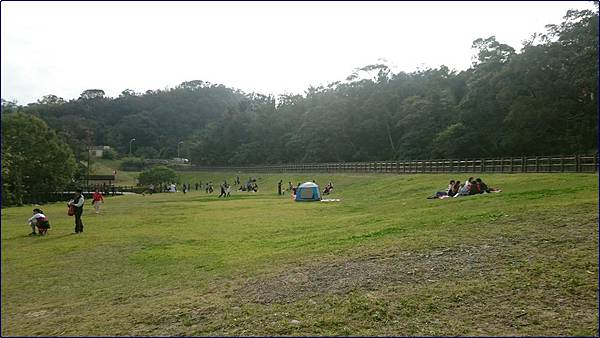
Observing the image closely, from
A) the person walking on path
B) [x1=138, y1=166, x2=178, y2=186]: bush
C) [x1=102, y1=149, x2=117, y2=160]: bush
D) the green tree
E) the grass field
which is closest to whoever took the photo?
the grass field

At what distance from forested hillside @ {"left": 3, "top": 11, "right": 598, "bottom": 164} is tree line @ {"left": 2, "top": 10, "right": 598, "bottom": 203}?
127 mm

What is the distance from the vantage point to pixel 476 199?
15.5 meters

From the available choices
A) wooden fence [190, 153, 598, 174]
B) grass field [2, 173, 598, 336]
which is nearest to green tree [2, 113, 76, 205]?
grass field [2, 173, 598, 336]

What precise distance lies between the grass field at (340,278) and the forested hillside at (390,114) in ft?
111

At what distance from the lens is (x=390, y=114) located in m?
82.2

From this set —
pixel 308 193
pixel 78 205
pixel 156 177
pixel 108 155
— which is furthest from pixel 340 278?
pixel 108 155

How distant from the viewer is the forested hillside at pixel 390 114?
43406 mm

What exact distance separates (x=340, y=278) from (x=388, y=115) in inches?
3005

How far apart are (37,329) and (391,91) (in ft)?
266

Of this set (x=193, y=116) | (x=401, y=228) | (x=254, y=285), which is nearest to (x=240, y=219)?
(x=401, y=228)

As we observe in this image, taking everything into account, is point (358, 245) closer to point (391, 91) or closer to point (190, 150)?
point (391, 91)

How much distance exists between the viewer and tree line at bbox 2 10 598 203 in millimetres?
43375

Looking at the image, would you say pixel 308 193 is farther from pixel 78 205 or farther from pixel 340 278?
pixel 340 278

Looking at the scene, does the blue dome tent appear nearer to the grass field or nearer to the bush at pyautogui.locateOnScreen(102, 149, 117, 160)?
the grass field
